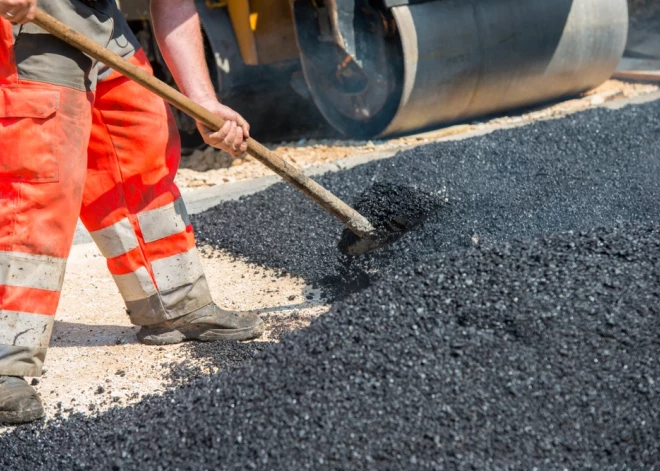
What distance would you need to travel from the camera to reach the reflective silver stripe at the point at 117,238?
9.37ft

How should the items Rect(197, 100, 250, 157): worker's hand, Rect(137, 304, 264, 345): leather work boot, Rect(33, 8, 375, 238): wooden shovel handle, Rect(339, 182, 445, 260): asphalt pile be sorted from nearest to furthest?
Rect(33, 8, 375, 238): wooden shovel handle
Rect(197, 100, 250, 157): worker's hand
Rect(137, 304, 264, 345): leather work boot
Rect(339, 182, 445, 260): asphalt pile

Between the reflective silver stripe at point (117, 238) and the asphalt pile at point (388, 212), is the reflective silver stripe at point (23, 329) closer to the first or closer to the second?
the reflective silver stripe at point (117, 238)

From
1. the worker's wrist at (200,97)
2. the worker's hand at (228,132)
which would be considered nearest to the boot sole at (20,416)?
the worker's hand at (228,132)

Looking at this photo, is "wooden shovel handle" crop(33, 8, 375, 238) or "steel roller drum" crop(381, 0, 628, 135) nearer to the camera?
"wooden shovel handle" crop(33, 8, 375, 238)

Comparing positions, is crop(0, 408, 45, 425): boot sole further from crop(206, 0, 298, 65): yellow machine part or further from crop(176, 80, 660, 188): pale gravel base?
crop(206, 0, 298, 65): yellow machine part

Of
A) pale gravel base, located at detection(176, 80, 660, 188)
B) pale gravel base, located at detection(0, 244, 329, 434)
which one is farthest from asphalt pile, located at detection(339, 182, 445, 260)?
pale gravel base, located at detection(176, 80, 660, 188)

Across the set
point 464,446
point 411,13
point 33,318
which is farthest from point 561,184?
point 33,318

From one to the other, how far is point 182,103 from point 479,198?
5.71 ft

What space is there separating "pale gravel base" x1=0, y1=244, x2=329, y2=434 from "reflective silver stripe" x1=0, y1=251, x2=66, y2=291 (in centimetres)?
42

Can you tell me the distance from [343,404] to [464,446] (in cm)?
33

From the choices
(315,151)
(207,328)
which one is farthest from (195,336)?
(315,151)

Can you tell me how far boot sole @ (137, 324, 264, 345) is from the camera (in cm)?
305

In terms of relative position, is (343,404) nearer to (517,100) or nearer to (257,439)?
(257,439)

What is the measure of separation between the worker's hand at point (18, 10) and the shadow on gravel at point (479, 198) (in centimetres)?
163
